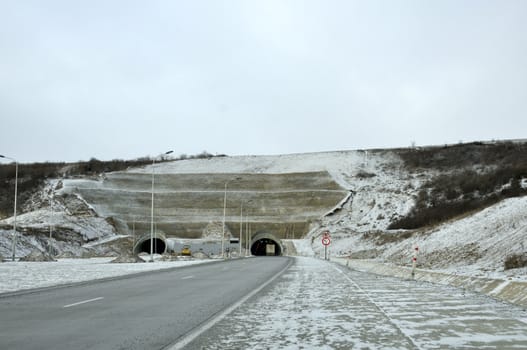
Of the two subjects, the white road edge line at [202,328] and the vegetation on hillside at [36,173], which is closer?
the white road edge line at [202,328]

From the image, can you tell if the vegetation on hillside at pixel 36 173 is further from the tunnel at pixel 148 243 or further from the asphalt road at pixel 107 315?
the asphalt road at pixel 107 315

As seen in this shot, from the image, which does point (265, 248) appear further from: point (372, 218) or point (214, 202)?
point (372, 218)

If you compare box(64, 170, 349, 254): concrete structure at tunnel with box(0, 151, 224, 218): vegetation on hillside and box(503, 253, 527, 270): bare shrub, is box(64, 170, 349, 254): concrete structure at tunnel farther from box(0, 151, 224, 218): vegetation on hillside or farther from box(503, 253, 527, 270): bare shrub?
box(503, 253, 527, 270): bare shrub

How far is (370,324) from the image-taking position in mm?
8500

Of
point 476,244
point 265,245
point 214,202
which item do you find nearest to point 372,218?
point 214,202

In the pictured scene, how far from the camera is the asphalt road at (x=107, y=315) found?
7277mm

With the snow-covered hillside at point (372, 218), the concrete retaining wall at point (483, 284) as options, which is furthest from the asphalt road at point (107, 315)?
the snow-covered hillside at point (372, 218)

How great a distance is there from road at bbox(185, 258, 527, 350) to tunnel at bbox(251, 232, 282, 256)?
76.9 meters

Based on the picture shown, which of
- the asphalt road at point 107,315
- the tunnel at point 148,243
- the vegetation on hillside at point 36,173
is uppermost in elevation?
the vegetation on hillside at point 36,173

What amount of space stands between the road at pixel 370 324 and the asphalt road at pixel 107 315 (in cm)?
67

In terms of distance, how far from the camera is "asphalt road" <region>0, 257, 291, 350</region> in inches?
287

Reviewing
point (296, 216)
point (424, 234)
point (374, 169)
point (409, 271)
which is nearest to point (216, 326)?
point (409, 271)

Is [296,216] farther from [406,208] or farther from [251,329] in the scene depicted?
[251,329]

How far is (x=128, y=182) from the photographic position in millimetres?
109250
